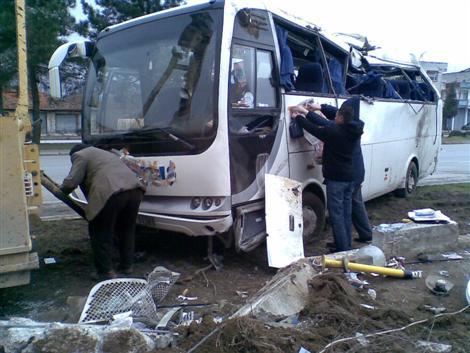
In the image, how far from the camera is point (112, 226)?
Answer: 5.20 metres

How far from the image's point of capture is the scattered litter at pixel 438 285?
5056 millimetres

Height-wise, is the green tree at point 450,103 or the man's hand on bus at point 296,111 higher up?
the green tree at point 450,103

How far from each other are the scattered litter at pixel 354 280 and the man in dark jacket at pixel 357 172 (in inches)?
60.5

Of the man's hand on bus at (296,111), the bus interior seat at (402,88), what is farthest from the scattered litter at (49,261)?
the bus interior seat at (402,88)

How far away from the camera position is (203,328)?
3836 millimetres

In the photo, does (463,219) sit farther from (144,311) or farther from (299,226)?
(144,311)

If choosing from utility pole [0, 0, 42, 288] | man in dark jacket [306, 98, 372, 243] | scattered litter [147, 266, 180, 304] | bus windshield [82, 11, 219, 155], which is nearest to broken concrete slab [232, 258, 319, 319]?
scattered litter [147, 266, 180, 304]

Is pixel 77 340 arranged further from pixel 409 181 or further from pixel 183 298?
pixel 409 181

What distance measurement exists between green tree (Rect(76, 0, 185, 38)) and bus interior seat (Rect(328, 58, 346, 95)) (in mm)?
20318

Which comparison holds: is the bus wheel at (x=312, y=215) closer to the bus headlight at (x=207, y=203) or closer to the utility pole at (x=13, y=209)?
the bus headlight at (x=207, y=203)

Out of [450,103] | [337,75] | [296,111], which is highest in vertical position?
[450,103]

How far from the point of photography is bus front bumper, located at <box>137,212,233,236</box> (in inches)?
203

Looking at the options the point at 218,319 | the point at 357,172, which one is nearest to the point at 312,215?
the point at 357,172

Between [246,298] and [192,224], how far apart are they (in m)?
0.98
